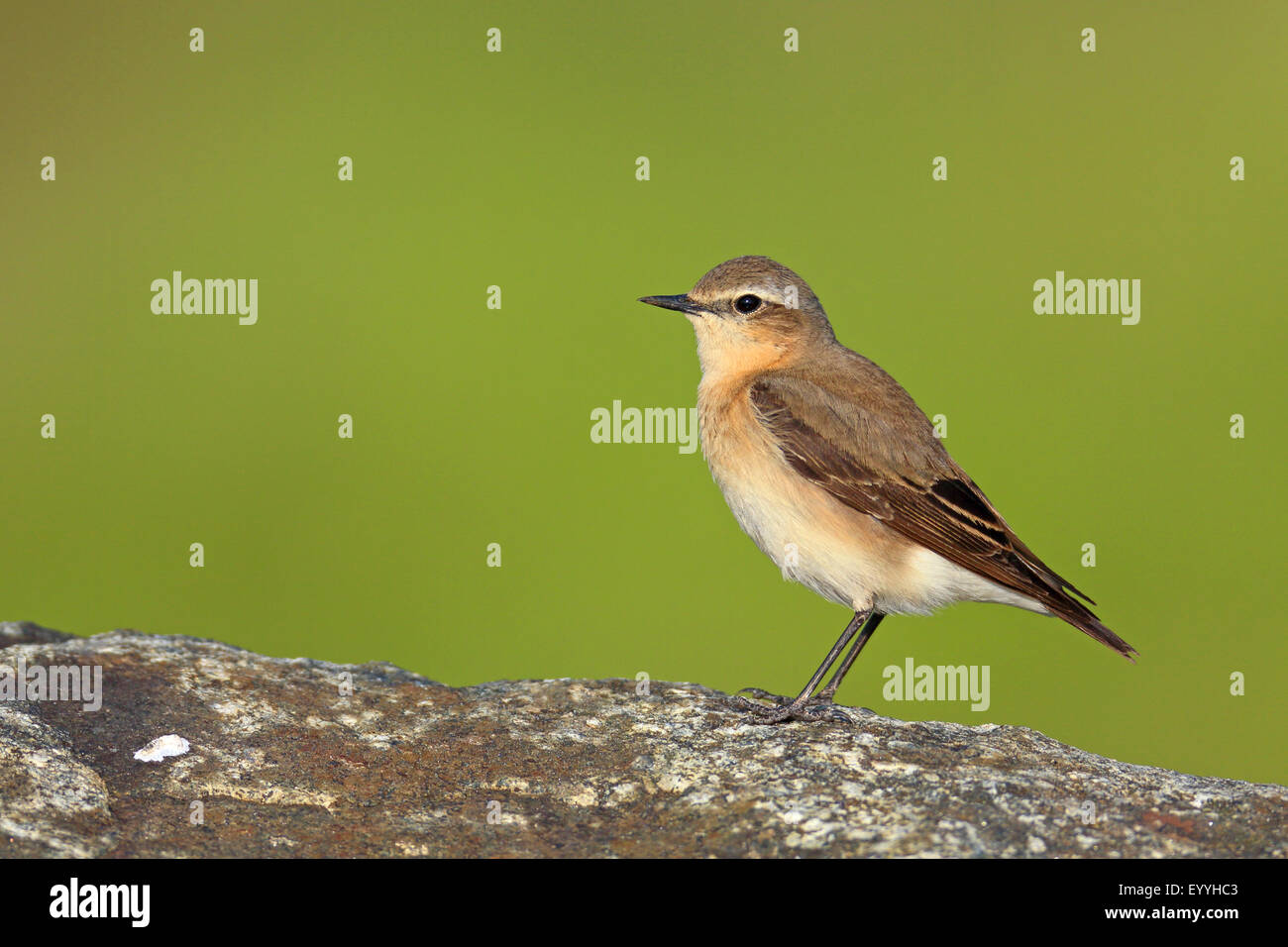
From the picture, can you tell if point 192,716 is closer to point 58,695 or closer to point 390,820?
point 58,695

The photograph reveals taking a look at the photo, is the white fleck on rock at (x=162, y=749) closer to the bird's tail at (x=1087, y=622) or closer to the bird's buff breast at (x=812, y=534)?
the bird's buff breast at (x=812, y=534)

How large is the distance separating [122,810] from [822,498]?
466 cm

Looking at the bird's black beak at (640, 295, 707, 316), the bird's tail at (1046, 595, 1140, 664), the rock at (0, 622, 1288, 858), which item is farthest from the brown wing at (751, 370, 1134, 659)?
the rock at (0, 622, 1288, 858)

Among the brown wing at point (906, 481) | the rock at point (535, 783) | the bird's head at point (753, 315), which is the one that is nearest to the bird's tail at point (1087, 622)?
the brown wing at point (906, 481)

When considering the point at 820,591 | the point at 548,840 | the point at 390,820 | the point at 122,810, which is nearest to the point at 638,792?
the point at 548,840

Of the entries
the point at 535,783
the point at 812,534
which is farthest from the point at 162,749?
the point at 812,534

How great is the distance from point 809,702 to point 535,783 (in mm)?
2324

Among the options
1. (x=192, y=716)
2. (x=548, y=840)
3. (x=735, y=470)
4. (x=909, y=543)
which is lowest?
(x=548, y=840)

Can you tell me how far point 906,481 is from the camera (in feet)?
27.6

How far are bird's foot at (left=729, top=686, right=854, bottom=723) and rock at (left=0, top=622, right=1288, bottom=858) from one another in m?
0.15

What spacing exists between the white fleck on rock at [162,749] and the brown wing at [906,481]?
13.8ft

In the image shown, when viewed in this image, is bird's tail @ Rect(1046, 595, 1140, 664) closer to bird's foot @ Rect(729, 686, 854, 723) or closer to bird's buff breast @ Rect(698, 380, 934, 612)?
bird's buff breast @ Rect(698, 380, 934, 612)

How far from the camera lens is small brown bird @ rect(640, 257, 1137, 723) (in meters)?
8.20
